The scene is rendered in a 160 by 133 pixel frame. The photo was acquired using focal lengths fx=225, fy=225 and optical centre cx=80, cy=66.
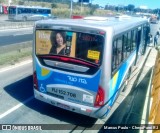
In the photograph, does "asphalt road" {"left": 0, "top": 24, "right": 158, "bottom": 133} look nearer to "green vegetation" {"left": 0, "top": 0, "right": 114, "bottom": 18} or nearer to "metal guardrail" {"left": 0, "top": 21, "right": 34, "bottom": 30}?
"metal guardrail" {"left": 0, "top": 21, "right": 34, "bottom": 30}

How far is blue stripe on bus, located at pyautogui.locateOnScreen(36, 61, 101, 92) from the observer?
6230 millimetres

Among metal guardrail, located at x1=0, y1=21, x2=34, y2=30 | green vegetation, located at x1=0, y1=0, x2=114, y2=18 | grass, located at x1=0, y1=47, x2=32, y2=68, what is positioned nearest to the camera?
grass, located at x1=0, y1=47, x2=32, y2=68

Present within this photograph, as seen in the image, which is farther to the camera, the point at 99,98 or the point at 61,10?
the point at 61,10

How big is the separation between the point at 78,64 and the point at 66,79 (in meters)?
0.62

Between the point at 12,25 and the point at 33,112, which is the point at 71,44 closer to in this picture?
the point at 33,112

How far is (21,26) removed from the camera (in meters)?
42.1

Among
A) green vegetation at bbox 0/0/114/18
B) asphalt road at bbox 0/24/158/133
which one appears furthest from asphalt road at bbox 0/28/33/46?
green vegetation at bbox 0/0/114/18

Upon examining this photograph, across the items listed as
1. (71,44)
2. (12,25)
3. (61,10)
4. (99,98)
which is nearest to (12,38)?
(12,25)

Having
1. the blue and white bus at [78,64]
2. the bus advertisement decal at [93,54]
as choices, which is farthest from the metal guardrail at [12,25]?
→ the bus advertisement decal at [93,54]

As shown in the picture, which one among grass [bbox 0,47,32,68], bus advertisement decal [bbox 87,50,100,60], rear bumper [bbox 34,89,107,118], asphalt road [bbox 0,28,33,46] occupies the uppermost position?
bus advertisement decal [bbox 87,50,100,60]

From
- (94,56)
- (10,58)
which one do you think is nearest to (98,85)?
(94,56)

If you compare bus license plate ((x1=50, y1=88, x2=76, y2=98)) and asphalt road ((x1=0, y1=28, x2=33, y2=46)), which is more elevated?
bus license plate ((x1=50, y1=88, x2=76, y2=98))

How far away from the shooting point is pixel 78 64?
6363 mm

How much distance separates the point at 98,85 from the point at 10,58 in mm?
9228
